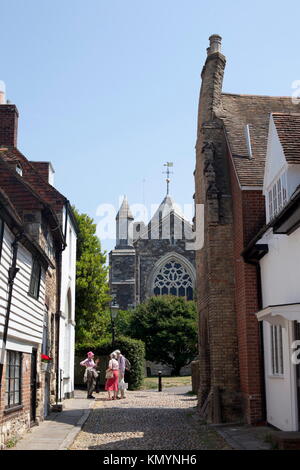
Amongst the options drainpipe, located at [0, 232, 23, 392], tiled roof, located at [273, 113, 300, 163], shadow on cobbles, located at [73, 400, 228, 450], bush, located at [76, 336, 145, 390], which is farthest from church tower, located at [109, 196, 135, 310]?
drainpipe, located at [0, 232, 23, 392]

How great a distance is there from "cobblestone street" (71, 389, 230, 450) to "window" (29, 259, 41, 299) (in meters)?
3.37

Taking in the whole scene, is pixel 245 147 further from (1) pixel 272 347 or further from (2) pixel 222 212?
(1) pixel 272 347

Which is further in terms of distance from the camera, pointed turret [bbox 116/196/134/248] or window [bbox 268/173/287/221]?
pointed turret [bbox 116/196/134/248]

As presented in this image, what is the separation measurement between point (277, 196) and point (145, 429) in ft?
20.6

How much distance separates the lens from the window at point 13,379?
A: 11.4 meters

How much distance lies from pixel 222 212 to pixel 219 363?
4.01 m

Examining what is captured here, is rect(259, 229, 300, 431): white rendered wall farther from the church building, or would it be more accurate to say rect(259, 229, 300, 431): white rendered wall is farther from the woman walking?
the church building

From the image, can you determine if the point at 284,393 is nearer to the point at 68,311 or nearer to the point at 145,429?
the point at 145,429

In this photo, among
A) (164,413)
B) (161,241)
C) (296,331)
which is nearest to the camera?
(296,331)

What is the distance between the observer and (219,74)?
1883cm

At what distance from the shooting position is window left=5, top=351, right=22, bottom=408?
11438mm

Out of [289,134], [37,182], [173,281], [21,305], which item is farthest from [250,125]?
[173,281]

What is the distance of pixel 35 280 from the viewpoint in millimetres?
14156
